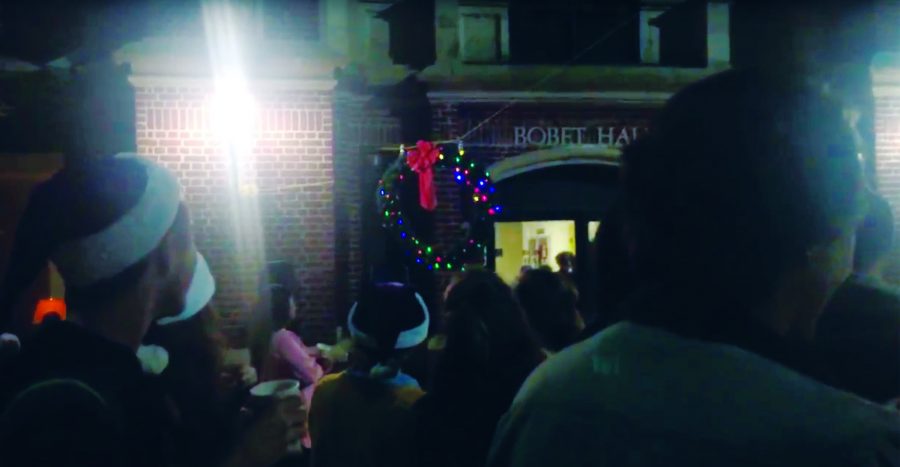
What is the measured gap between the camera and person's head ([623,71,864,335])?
1.10 meters

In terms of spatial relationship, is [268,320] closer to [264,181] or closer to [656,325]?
[264,181]

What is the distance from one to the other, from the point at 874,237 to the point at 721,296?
1.25 m

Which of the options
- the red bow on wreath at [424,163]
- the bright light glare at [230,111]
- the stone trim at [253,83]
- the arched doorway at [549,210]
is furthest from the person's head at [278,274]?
the arched doorway at [549,210]

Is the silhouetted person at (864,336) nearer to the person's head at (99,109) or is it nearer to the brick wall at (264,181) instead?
the brick wall at (264,181)

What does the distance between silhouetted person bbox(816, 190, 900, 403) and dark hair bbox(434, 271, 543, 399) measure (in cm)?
135

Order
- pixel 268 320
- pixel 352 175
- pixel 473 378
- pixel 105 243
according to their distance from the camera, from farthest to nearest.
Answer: pixel 352 175 < pixel 268 320 < pixel 473 378 < pixel 105 243

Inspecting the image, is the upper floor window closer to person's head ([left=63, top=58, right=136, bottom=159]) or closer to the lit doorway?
the lit doorway

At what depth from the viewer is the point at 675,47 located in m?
10.3

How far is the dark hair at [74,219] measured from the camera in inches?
64.3

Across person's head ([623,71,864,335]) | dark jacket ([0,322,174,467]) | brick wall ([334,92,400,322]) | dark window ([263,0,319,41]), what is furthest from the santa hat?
dark window ([263,0,319,41])

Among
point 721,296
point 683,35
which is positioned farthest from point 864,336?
point 683,35

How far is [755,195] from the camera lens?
1099 mm

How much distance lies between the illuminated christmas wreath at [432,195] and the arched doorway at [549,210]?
91 cm

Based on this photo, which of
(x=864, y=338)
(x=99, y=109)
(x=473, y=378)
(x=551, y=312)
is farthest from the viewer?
(x=99, y=109)
